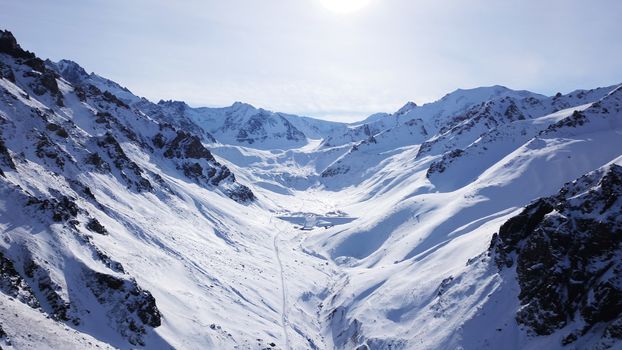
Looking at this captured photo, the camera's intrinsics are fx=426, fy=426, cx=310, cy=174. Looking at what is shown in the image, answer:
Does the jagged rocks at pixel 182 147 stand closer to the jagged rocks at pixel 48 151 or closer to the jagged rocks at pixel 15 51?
the jagged rocks at pixel 15 51

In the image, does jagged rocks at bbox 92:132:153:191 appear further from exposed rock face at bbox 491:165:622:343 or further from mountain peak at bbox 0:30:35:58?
exposed rock face at bbox 491:165:622:343

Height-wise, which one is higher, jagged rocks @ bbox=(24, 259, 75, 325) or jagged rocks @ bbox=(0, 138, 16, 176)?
jagged rocks @ bbox=(0, 138, 16, 176)

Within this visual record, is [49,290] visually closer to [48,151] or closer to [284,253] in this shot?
[48,151]

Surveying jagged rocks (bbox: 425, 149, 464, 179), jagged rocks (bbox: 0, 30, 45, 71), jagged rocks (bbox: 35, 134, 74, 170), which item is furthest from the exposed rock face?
jagged rocks (bbox: 0, 30, 45, 71)

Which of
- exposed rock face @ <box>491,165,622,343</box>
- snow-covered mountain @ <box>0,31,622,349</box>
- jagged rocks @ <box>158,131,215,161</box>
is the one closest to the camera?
exposed rock face @ <box>491,165,622,343</box>

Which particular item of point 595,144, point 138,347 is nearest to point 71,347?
point 138,347
